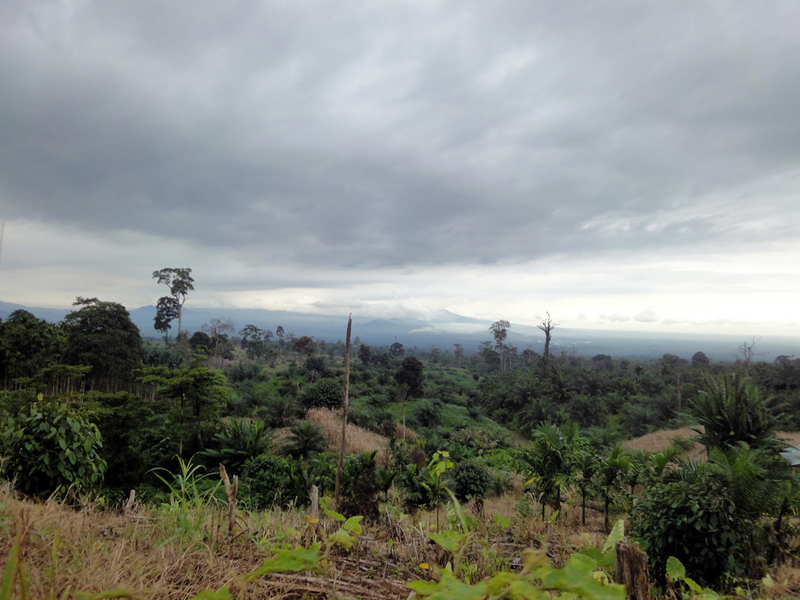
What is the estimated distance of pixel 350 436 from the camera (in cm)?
1377

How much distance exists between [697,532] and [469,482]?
18.7 feet

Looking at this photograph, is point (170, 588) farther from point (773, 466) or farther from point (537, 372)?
point (537, 372)

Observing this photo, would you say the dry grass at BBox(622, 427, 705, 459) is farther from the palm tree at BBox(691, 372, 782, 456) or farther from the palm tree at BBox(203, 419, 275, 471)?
the palm tree at BBox(203, 419, 275, 471)

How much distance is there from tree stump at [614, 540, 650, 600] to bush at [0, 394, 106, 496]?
192 inches

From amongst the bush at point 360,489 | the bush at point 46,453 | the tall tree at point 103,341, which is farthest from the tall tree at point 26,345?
the bush at point 46,453

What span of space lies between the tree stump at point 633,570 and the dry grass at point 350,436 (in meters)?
9.69

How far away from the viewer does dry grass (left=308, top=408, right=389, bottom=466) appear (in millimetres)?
12336

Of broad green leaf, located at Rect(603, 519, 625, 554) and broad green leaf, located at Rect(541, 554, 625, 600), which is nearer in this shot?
broad green leaf, located at Rect(541, 554, 625, 600)

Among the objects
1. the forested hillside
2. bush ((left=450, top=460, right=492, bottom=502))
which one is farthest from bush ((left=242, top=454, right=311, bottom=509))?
bush ((left=450, top=460, right=492, bottom=502))

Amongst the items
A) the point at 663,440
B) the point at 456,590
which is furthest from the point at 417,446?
the point at 456,590

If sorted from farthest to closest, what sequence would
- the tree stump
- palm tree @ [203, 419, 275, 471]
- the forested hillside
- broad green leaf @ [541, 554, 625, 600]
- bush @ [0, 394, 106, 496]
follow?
palm tree @ [203, 419, 275, 471]
bush @ [0, 394, 106, 496]
the forested hillside
the tree stump
broad green leaf @ [541, 554, 625, 600]

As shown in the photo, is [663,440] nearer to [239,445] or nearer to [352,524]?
[239,445]

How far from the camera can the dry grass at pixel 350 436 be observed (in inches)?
486

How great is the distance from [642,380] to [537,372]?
680 centimetres
